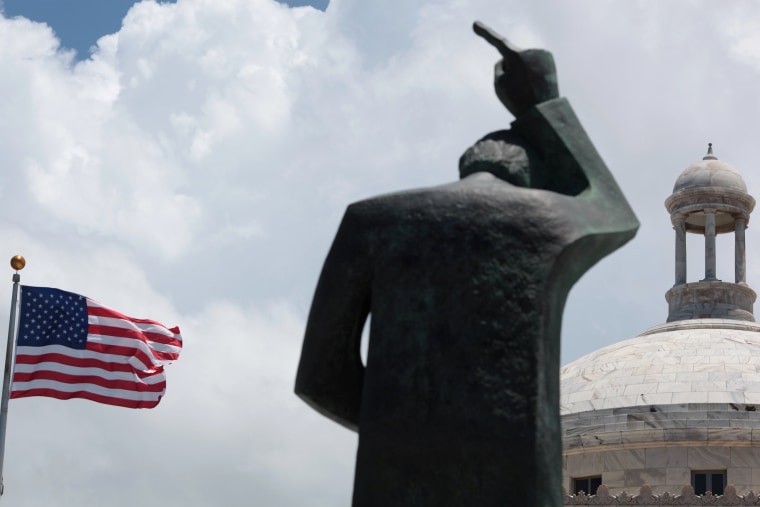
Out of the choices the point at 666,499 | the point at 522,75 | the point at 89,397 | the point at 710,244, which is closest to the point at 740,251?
the point at 710,244

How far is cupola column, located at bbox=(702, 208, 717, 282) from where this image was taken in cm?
6066

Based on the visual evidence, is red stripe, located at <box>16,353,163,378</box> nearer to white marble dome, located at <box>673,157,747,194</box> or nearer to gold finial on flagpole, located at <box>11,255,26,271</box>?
gold finial on flagpole, located at <box>11,255,26,271</box>

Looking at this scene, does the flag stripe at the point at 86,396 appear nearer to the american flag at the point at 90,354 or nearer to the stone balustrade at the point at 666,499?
the american flag at the point at 90,354

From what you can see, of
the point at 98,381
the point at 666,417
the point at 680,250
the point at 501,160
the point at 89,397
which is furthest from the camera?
the point at 680,250

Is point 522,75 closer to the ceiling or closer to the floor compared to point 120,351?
closer to the floor

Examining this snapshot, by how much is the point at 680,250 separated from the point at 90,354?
119 ft

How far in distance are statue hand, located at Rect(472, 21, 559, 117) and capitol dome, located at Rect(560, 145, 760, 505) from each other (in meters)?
37.7

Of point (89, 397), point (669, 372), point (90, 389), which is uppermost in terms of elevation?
point (669, 372)

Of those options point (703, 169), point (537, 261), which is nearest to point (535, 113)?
point (537, 261)

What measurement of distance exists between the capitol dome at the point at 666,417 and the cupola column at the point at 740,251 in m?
3.54

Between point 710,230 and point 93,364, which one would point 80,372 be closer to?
point 93,364

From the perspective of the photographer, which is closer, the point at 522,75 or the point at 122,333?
the point at 522,75

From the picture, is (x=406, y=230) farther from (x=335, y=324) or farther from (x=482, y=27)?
(x=482, y=27)

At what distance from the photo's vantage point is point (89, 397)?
27.5 meters
